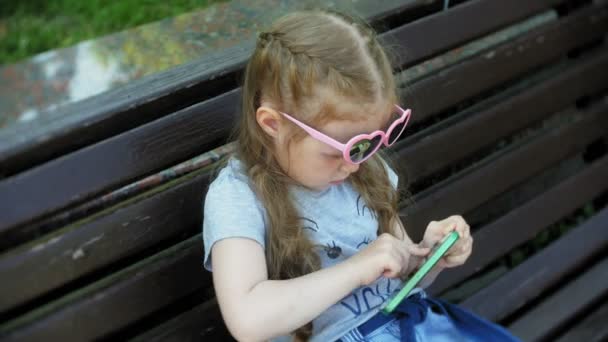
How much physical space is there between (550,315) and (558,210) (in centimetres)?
41

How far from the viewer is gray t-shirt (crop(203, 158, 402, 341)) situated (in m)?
1.59

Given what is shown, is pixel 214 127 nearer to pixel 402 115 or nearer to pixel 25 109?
pixel 402 115

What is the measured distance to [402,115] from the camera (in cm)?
165

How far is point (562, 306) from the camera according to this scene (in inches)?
102

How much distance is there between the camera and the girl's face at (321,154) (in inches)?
61.4

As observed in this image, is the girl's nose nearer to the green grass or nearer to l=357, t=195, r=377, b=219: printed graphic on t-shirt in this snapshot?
l=357, t=195, r=377, b=219: printed graphic on t-shirt

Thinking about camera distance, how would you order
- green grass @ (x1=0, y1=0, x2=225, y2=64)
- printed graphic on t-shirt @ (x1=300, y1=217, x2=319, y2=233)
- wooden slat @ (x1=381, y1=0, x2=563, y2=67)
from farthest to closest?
green grass @ (x1=0, y1=0, x2=225, y2=64) < wooden slat @ (x1=381, y1=0, x2=563, y2=67) < printed graphic on t-shirt @ (x1=300, y1=217, x2=319, y2=233)

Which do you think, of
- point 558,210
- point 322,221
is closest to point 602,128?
point 558,210

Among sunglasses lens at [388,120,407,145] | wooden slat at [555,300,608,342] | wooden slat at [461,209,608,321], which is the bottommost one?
wooden slat at [555,300,608,342]

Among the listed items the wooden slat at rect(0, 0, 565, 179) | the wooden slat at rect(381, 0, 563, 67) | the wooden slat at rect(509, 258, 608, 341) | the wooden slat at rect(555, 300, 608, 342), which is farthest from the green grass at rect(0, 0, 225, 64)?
the wooden slat at rect(555, 300, 608, 342)

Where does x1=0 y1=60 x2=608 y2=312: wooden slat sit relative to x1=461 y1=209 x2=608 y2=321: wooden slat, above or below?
above

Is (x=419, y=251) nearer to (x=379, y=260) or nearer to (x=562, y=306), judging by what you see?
(x=379, y=260)

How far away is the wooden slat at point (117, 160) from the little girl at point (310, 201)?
0.10 meters

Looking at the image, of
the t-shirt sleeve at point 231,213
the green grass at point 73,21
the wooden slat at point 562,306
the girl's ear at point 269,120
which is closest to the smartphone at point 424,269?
the t-shirt sleeve at point 231,213
